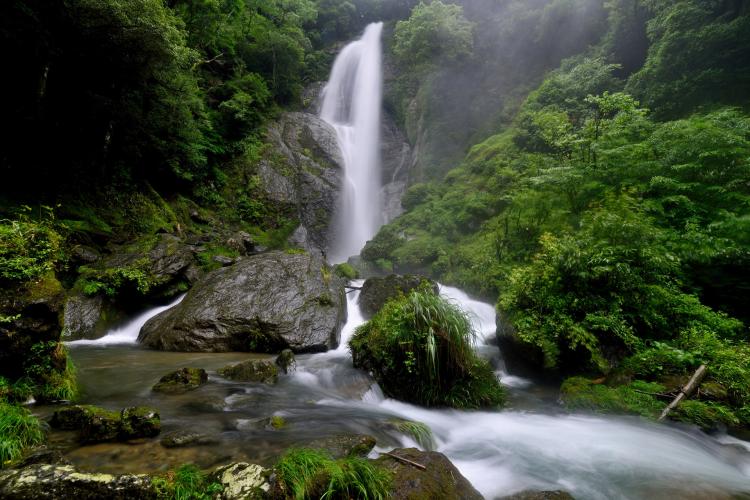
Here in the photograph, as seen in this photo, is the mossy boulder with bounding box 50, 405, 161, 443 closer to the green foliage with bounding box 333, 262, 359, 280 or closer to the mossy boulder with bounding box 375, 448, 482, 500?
the mossy boulder with bounding box 375, 448, 482, 500

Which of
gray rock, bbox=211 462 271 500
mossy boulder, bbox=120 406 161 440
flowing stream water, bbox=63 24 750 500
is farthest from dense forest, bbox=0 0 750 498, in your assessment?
mossy boulder, bbox=120 406 161 440

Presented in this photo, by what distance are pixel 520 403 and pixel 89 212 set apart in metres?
13.2

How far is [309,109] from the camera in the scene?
29422 mm

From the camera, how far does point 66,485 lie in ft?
7.28

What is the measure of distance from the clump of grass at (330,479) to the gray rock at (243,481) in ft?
0.40

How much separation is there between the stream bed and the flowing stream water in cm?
1

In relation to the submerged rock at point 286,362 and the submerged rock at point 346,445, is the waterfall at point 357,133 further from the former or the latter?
the submerged rock at point 346,445

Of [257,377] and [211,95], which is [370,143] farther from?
[257,377]

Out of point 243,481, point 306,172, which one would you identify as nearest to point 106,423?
point 243,481

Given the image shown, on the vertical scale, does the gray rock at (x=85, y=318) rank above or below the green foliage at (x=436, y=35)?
below

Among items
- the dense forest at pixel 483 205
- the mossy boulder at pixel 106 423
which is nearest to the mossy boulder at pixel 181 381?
the dense forest at pixel 483 205

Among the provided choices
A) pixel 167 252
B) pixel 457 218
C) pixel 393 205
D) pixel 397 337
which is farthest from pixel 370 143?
pixel 397 337

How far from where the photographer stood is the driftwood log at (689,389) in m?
4.77

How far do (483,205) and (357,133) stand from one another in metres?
15.6
